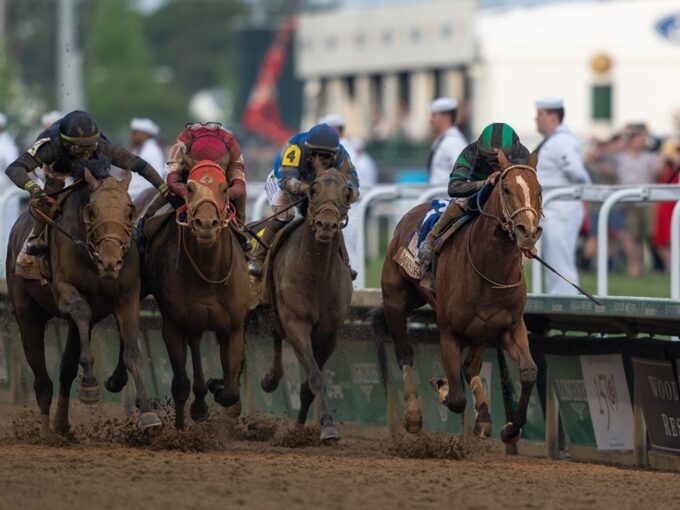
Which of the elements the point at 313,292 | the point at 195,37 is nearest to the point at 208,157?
the point at 313,292

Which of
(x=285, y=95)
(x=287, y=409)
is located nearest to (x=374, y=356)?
(x=287, y=409)

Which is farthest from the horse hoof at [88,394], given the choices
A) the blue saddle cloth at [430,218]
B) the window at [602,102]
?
the window at [602,102]

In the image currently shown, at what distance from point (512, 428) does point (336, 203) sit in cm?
168

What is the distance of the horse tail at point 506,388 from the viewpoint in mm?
11633

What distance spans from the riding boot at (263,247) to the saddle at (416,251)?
2.68 ft

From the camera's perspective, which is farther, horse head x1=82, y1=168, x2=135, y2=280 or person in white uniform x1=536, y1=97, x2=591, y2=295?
person in white uniform x1=536, y1=97, x2=591, y2=295

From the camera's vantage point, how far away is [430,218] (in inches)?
469

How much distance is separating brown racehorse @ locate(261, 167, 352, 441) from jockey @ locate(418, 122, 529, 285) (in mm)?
596

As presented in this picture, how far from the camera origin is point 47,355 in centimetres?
1550

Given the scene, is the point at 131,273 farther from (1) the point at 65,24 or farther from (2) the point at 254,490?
(1) the point at 65,24

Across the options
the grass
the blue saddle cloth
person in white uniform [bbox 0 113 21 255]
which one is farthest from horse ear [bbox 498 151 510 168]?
the grass

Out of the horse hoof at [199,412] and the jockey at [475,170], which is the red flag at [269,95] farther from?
the jockey at [475,170]

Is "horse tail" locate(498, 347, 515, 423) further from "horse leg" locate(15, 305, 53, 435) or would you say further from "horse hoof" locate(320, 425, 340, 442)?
"horse leg" locate(15, 305, 53, 435)

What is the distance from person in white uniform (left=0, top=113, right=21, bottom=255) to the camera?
1498 centimetres
